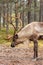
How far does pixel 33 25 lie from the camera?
Result: 8328 millimetres

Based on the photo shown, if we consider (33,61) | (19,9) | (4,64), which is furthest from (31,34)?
(19,9)

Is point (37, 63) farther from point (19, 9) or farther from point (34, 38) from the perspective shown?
point (19, 9)

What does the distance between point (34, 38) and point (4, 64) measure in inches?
70.8

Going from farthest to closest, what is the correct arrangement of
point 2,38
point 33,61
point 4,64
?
point 2,38
point 33,61
point 4,64

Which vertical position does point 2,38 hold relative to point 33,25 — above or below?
below

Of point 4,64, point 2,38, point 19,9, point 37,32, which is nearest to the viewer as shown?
point 4,64

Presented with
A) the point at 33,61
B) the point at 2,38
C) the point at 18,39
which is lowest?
the point at 2,38

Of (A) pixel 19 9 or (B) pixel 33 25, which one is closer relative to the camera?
(B) pixel 33 25

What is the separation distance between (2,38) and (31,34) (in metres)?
7.43

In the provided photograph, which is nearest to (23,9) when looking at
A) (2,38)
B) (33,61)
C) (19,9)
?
(19,9)

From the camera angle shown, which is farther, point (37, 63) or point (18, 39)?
point (18, 39)

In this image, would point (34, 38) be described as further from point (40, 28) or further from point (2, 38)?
point (2, 38)

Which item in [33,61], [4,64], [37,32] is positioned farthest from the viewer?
[37,32]

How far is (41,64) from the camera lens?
23.8ft
